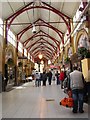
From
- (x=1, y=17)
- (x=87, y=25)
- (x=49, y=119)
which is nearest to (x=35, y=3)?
(x=1, y=17)

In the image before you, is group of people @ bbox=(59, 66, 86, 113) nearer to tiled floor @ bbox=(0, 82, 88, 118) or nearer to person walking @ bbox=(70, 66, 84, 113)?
person walking @ bbox=(70, 66, 84, 113)

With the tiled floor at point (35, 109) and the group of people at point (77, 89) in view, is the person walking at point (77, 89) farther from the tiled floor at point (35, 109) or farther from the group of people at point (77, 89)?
the tiled floor at point (35, 109)

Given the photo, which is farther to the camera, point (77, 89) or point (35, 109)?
point (35, 109)

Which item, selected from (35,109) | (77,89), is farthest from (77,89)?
(35,109)

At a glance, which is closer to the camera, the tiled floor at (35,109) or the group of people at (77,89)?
the tiled floor at (35,109)

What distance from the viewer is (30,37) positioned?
3553 cm

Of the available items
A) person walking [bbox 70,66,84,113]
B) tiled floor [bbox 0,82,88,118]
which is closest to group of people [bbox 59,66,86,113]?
person walking [bbox 70,66,84,113]

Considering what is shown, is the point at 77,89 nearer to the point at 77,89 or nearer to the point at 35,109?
the point at 77,89

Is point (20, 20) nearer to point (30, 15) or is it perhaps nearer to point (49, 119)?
point (30, 15)

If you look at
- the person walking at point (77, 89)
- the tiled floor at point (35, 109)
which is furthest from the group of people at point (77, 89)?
the tiled floor at point (35, 109)

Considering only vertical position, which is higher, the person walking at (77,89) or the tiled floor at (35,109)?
the person walking at (77,89)

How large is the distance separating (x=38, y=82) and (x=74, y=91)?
1568 centimetres

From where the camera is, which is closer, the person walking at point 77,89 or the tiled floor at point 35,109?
the tiled floor at point 35,109

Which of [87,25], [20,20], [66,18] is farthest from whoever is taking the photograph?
[20,20]
